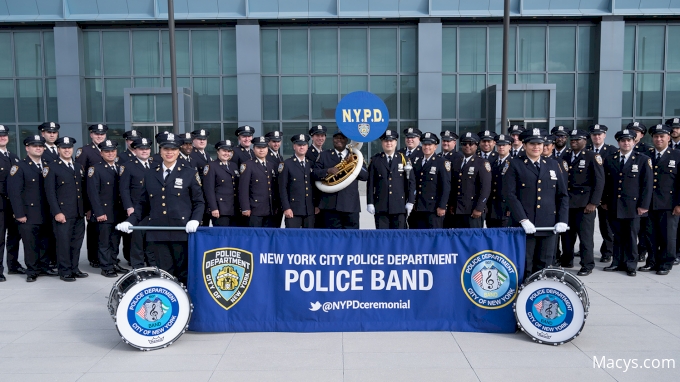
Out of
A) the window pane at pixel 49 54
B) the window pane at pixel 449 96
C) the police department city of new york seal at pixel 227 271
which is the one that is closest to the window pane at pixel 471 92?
the window pane at pixel 449 96

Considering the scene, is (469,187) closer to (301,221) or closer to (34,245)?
(301,221)

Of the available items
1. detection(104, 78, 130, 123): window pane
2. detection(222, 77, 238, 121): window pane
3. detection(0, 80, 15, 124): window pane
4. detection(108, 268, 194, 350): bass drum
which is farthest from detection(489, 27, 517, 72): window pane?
detection(0, 80, 15, 124): window pane

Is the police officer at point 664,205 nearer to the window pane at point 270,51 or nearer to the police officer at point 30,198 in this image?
the police officer at point 30,198

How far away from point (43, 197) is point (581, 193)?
7917mm

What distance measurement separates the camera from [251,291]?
5008 millimetres

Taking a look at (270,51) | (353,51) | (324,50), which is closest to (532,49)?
(353,51)

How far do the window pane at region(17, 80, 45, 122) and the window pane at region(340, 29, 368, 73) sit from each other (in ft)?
36.9

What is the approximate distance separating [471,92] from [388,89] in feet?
10.1

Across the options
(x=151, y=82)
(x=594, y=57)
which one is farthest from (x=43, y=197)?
(x=594, y=57)

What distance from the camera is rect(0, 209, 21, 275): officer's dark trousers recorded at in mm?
7637

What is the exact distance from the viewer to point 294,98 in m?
19.1

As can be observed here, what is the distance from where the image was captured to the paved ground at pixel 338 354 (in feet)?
13.6

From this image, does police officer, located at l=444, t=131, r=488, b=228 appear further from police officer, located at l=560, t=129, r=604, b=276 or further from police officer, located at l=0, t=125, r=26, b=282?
police officer, located at l=0, t=125, r=26, b=282

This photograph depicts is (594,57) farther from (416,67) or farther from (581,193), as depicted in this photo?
(581,193)
